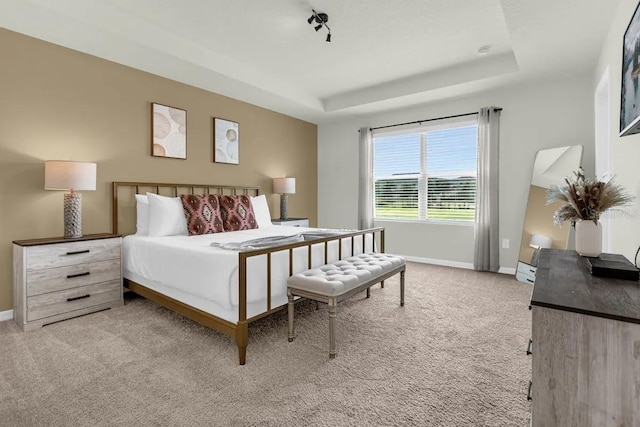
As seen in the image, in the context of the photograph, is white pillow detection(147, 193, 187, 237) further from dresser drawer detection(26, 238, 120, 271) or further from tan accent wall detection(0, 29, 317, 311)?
tan accent wall detection(0, 29, 317, 311)

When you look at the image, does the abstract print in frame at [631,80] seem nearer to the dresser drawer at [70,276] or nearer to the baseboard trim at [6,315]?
the dresser drawer at [70,276]

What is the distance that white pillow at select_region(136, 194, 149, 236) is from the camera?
10.7ft

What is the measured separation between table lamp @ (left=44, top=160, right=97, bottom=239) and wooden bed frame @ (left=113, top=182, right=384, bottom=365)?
504mm

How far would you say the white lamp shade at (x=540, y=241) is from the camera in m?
3.69

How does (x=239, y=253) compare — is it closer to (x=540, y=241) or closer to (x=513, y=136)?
(x=540, y=241)

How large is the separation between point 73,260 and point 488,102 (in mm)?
5086

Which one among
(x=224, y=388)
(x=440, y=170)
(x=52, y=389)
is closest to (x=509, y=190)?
(x=440, y=170)

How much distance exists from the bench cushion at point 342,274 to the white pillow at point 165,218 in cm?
161

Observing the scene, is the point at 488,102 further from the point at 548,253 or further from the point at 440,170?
the point at 548,253

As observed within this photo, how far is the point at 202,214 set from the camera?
3320 millimetres

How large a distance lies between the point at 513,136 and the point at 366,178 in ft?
7.17

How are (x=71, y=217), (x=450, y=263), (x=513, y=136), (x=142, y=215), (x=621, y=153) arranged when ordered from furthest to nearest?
(x=450, y=263)
(x=513, y=136)
(x=142, y=215)
(x=71, y=217)
(x=621, y=153)

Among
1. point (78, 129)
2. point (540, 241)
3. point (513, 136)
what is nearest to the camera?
point (78, 129)

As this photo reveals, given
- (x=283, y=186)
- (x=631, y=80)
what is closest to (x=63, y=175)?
(x=283, y=186)
